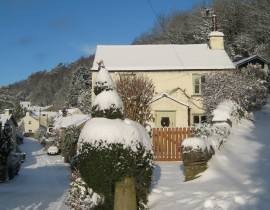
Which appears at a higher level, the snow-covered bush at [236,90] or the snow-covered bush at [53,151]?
the snow-covered bush at [236,90]

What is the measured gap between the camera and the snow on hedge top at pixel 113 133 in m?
9.54

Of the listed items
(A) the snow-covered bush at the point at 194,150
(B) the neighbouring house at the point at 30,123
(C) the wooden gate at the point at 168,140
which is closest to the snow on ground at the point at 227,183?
(A) the snow-covered bush at the point at 194,150

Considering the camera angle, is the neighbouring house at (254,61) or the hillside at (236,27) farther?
the hillside at (236,27)

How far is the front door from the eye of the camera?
118 ft

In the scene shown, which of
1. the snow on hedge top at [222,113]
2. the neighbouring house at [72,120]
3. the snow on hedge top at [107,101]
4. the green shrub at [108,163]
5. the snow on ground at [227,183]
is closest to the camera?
the green shrub at [108,163]

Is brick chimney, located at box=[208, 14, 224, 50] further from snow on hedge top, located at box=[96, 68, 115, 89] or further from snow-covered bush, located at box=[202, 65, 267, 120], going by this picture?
snow on hedge top, located at box=[96, 68, 115, 89]

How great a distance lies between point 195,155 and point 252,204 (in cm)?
426

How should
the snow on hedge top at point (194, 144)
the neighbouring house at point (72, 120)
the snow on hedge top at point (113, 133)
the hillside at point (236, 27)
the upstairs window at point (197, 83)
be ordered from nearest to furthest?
the snow on hedge top at point (113, 133), the snow on hedge top at point (194, 144), the upstairs window at point (197, 83), the neighbouring house at point (72, 120), the hillside at point (236, 27)

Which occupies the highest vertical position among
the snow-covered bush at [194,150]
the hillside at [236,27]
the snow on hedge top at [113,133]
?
the hillside at [236,27]

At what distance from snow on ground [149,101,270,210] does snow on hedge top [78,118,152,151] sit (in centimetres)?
178

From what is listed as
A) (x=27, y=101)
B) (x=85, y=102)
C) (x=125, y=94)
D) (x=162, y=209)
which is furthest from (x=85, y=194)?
(x=27, y=101)

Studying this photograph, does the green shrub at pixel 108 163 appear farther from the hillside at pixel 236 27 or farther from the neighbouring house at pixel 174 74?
the hillside at pixel 236 27

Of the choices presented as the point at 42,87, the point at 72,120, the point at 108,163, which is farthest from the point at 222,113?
the point at 42,87

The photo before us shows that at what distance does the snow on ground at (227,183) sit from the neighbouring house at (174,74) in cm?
1745
